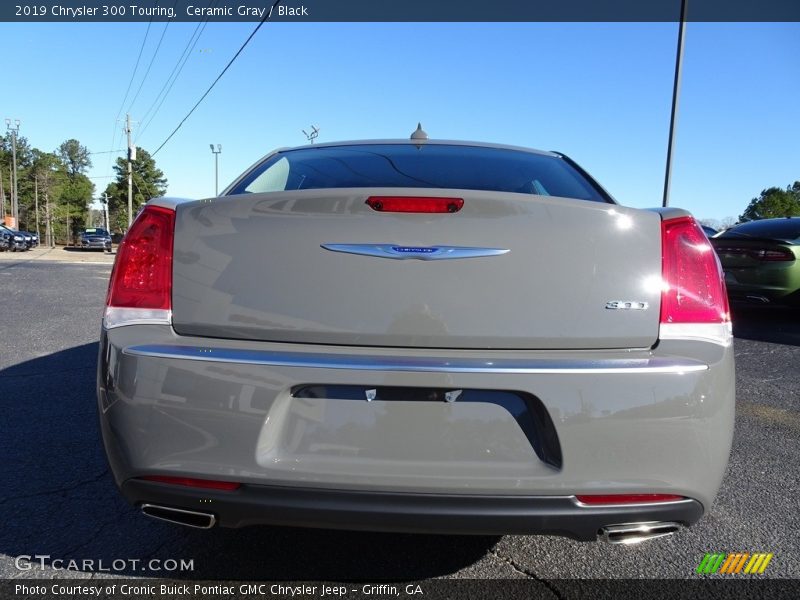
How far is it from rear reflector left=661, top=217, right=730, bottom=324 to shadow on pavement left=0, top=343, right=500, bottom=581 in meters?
1.21

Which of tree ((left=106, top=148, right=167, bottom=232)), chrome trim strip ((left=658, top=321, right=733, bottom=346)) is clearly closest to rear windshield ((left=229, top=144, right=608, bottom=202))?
chrome trim strip ((left=658, top=321, right=733, bottom=346))

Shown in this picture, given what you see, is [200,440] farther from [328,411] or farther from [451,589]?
[451,589]

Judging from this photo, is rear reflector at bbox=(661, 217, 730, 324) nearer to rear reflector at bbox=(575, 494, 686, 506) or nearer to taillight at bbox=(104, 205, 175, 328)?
rear reflector at bbox=(575, 494, 686, 506)

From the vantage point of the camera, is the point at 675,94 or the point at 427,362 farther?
the point at 675,94

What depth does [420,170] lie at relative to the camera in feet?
8.14

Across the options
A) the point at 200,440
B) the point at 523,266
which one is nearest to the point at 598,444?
the point at 523,266

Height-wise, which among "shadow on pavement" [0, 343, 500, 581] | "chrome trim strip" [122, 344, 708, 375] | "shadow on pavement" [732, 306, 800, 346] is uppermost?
"chrome trim strip" [122, 344, 708, 375]

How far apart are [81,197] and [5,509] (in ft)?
343

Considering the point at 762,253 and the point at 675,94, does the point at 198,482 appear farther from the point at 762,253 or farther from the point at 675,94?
the point at 675,94

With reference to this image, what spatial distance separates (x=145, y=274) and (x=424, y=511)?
1.11 meters

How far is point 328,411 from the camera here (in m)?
1.66

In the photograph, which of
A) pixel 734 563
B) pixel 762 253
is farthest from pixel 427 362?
pixel 762 253

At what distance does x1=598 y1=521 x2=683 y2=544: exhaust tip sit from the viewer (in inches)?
67.0

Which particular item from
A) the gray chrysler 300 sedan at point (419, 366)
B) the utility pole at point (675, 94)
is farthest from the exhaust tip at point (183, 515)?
the utility pole at point (675, 94)
